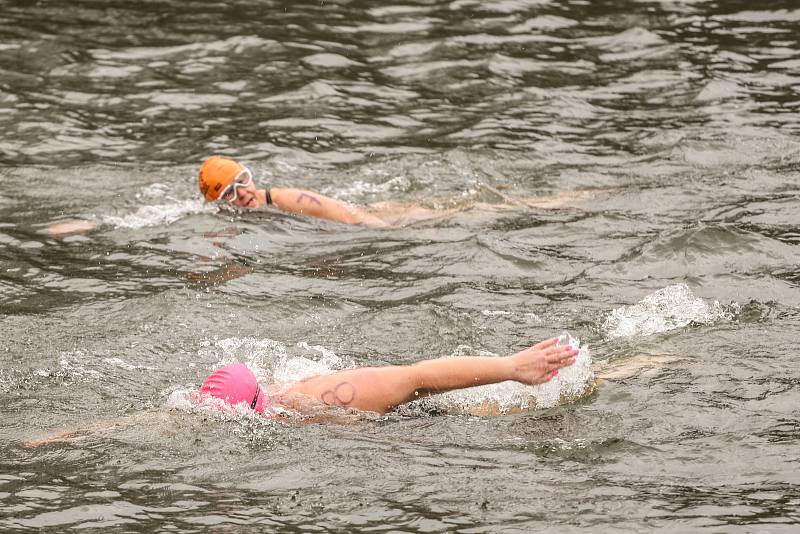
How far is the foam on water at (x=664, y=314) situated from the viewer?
941 centimetres

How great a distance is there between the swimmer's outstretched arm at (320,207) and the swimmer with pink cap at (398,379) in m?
4.47

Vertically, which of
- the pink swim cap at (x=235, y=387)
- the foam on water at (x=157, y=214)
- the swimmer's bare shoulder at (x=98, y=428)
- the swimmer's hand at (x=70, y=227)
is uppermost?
the pink swim cap at (x=235, y=387)

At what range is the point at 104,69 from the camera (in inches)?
672

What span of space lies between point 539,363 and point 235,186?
237 inches

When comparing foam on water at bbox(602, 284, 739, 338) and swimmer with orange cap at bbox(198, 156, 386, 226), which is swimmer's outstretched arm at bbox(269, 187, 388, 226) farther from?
foam on water at bbox(602, 284, 739, 338)

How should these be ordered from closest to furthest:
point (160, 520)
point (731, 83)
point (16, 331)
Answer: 1. point (160, 520)
2. point (16, 331)
3. point (731, 83)

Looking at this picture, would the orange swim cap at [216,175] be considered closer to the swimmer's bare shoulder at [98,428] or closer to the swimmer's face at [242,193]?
the swimmer's face at [242,193]

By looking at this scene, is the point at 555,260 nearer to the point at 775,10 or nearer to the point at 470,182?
the point at 470,182

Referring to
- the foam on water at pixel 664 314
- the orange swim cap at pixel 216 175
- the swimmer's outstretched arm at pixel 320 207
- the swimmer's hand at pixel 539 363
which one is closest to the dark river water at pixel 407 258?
the foam on water at pixel 664 314

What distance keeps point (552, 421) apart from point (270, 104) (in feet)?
30.0

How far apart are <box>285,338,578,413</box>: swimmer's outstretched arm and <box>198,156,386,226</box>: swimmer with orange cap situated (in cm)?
458

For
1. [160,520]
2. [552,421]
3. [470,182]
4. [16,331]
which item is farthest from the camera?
[470,182]

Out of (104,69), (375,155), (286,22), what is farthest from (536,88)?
(104,69)

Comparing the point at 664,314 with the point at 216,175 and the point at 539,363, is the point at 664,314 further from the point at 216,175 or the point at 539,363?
the point at 216,175
